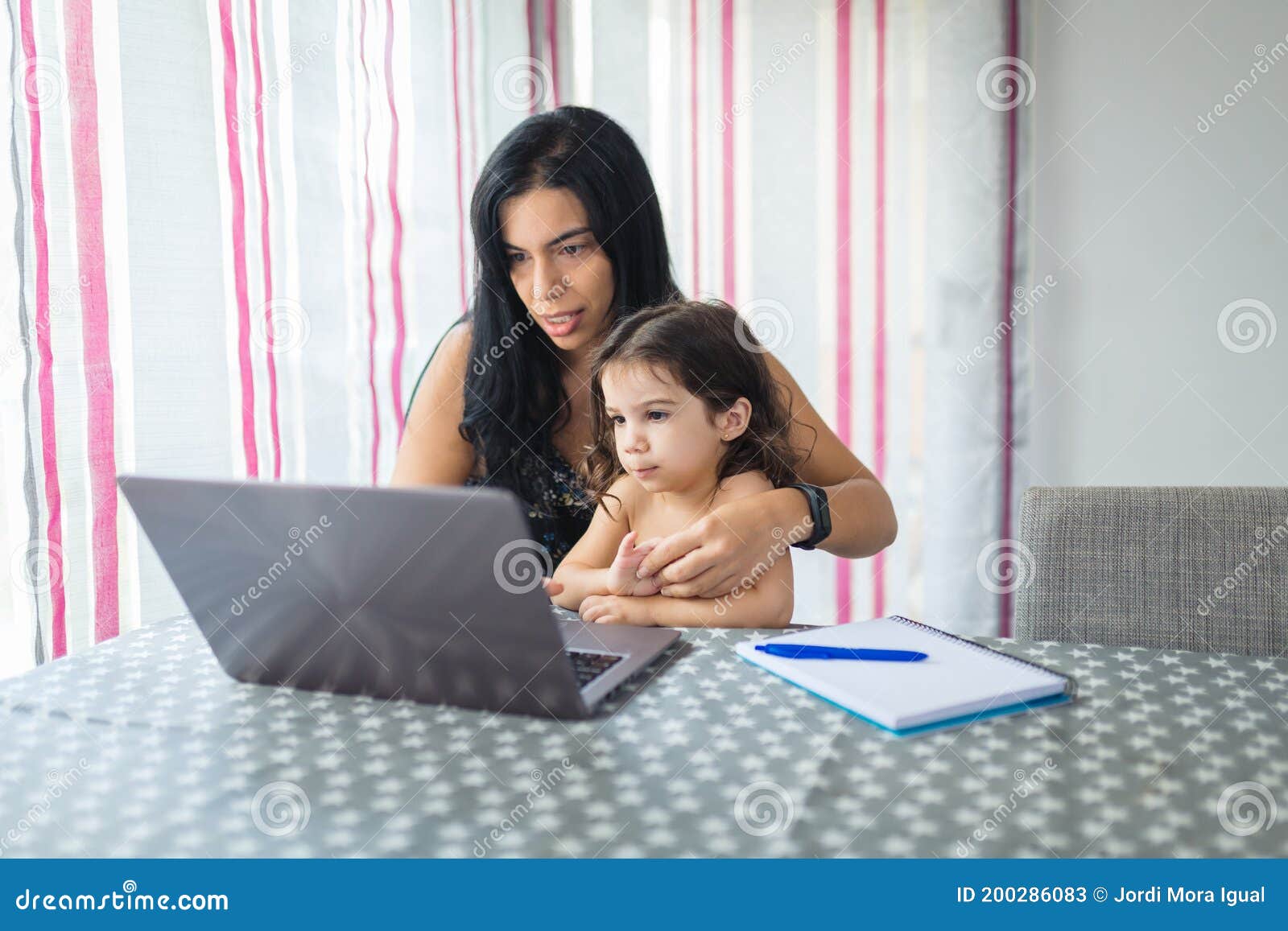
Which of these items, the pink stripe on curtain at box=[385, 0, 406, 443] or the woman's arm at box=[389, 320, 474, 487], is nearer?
the woman's arm at box=[389, 320, 474, 487]

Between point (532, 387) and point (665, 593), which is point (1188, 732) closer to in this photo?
point (665, 593)

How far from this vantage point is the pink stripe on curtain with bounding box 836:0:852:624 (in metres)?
2.73

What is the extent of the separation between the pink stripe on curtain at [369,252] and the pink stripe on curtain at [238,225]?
0.40m

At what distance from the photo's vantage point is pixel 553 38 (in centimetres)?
277

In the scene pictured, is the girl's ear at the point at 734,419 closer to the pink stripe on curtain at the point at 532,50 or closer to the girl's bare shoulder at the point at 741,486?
the girl's bare shoulder at the point at 741,486

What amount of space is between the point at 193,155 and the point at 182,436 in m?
0.48

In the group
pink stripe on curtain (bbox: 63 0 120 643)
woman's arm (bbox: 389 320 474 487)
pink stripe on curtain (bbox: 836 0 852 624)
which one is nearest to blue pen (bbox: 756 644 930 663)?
woman's arm (bbox: 389 320 474 487)

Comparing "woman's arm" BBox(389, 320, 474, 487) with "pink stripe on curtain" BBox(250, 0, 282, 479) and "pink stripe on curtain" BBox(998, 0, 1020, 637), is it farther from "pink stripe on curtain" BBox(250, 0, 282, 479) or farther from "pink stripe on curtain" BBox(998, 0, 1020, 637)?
"pink stripe on curtain" BBox(998, 0, 1020, 637)

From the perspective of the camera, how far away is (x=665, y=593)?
1203 millimetres

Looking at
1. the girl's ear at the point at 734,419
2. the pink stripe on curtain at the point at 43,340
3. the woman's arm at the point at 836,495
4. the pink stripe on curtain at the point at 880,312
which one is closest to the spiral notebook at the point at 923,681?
the woman's arm at the point at 836,495

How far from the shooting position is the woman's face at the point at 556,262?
1.52m

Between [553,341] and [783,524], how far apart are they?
0.57 meters

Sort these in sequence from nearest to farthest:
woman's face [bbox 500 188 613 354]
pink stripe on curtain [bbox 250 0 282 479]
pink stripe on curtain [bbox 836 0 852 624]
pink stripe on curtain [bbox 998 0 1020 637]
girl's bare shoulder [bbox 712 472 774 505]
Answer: girl's bare shoulder [bbox 712 472 774 505] → woman's face [bbox 500 188 613 354] → pink stripe on curtain [bbox 250 0 282 479] → pink stripe on curtain [bbox 998 0 1020 637] → pink stripe on curtain [bbox 836 0 852 624]

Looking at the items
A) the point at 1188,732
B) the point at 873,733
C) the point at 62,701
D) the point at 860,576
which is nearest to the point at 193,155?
the point at 62,701
